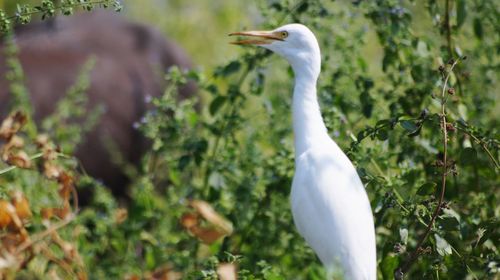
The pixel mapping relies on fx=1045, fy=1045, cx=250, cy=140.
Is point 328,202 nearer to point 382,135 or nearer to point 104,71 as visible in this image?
point 382,135

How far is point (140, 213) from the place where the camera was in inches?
134

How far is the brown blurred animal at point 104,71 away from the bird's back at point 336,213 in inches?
86.4

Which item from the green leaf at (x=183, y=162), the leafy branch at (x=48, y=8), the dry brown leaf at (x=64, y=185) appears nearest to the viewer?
the leafy branch at (x=48, y=8)

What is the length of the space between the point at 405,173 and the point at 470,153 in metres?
0.42

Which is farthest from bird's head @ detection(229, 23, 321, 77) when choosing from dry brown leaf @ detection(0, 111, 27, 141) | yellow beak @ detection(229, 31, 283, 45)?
dry brown leaf @ detection(0, 111, 27, 141)

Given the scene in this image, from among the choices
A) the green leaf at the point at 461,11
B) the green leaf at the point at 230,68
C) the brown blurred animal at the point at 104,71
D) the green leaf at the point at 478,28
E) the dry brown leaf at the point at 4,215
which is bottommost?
the brown blurred animal at the point at 104,71

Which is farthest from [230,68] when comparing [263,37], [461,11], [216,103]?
[461,11]

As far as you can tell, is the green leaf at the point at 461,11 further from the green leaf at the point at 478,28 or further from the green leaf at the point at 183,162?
the green leaf at the point at 183,162

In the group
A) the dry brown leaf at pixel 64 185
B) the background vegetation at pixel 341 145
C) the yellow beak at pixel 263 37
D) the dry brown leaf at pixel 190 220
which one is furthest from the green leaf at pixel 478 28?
the dry brown leaf at pixel 64 185

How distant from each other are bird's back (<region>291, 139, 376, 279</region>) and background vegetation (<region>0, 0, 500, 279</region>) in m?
0.06

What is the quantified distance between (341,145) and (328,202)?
0.64m

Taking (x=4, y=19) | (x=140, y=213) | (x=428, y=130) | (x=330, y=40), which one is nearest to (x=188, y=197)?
(x=140, y=213)

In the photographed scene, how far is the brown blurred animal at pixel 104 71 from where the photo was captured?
189 inches

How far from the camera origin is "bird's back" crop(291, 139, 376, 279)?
7.48ft
